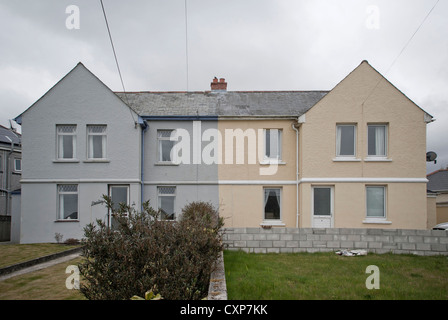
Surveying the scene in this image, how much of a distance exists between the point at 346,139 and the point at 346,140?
0.05 meters

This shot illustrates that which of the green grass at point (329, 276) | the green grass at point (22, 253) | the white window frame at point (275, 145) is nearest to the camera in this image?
the green grass at point (329, 276)

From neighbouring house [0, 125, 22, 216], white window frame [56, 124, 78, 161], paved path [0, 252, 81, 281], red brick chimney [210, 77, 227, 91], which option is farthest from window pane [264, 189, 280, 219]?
neighbouring house [0, 125, 22, 216]

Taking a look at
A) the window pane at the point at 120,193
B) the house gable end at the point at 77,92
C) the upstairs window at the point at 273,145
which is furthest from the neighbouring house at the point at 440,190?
the house gable end at the point at 77,92

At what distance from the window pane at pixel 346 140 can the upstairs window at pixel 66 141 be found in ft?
41.9

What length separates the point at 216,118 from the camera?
16.1m

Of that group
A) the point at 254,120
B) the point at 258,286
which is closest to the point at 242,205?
the point at 254,120

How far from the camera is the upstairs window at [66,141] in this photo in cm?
1547

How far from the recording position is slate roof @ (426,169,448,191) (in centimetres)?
2950

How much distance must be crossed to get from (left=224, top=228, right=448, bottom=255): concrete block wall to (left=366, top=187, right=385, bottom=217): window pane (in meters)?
3.82

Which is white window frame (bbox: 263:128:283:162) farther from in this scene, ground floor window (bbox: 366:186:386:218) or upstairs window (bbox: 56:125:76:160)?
upstairs window (bbox: 56:125:76:160)

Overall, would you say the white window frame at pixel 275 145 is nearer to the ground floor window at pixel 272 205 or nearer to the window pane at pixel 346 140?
the ground floor window at pixel 272 205
